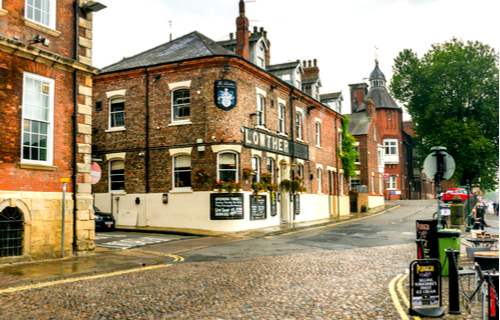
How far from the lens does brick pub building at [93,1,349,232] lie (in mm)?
21589

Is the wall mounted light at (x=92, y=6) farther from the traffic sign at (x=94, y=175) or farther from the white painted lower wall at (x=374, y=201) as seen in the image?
the white painted lower wall at (x=374, y=201)

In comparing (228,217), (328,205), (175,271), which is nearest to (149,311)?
(175,271)

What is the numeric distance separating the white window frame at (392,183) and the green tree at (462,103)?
475 inches

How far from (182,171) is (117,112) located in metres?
5.41

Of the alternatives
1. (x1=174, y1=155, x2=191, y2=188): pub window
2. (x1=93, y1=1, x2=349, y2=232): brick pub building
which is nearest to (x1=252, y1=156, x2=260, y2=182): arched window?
(x1=93, y1=1, x2=349, y2=232): brick pub building

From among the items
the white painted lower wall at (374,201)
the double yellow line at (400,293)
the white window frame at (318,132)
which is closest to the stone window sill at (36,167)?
the double yellow line at (400,293)

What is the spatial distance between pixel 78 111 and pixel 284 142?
15.1 m

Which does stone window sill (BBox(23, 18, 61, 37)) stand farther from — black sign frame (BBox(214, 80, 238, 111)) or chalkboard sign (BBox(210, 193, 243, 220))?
chalkboard sign (BBox(210, 193, 243, 220))

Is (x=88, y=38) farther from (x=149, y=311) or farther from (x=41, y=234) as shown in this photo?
(x=149, y=311)

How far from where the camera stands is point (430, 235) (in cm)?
1044

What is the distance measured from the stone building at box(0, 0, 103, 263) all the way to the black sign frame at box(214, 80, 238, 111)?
824 cm

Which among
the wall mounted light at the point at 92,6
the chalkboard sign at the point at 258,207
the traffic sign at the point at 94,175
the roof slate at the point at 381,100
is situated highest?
the roof slate at the point at 381,100

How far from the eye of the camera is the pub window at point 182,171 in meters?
22.3

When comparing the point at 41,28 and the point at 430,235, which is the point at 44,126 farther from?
the point at 430,235
